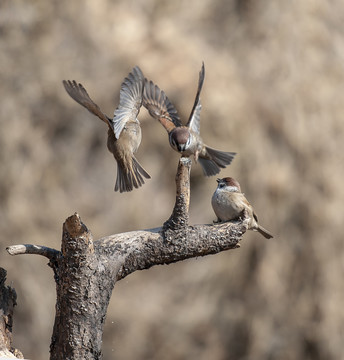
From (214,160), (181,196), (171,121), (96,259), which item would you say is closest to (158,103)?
(171,121)

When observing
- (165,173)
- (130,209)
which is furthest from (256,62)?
(130,209)

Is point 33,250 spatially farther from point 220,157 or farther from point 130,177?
point 220,157

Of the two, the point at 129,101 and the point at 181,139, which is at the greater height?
the point at 129,101

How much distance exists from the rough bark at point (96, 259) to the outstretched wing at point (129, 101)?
0.37 meters

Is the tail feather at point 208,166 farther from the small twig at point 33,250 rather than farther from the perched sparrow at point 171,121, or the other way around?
the small twig at point 33,250

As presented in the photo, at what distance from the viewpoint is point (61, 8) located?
16.4 ft

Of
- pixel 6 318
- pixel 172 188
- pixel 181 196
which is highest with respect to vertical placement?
pixel 172 188

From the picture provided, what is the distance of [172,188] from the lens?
4871 millimetres

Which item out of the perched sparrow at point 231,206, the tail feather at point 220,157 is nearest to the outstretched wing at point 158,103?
the tail feather at point 220,157

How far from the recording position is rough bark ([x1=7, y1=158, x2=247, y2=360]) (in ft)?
7.13

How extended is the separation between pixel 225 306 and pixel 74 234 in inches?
113

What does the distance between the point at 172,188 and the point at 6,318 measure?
8.66 ft

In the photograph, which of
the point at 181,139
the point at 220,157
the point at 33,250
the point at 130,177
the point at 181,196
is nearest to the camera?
the point at 33,250

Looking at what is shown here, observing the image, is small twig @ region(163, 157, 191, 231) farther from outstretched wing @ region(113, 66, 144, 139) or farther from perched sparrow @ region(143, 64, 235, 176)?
perched sparrow @ region(143, 64, 235, 176)
